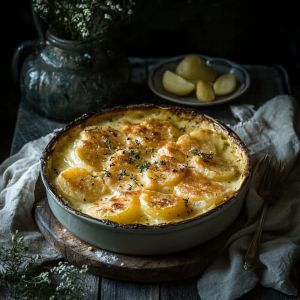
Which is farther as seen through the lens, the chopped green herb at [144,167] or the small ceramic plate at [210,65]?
the small ceramic plate at [210,65]

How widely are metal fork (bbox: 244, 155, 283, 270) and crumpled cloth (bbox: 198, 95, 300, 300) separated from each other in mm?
27

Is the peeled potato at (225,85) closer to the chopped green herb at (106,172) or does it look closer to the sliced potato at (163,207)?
the chopped green herb at (106,172)

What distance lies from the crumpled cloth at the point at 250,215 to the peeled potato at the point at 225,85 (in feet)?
0.88

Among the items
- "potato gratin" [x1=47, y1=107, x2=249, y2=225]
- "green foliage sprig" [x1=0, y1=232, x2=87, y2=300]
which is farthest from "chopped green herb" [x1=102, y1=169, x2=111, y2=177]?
"green foliage sprig" [x1=0, y1=232, x2=87, y2=300]

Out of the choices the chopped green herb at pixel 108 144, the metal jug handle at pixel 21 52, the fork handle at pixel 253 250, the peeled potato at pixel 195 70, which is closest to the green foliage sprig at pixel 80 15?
the metal jug handle at pixel 21 52

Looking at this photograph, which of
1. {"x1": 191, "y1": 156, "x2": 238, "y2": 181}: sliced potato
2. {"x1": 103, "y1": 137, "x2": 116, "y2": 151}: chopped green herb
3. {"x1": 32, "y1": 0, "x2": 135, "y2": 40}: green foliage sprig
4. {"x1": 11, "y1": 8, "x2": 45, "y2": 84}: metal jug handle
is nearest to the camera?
{"x1": 191, "y1": 156, "x2": 238, "y2": 181}: sliced potato

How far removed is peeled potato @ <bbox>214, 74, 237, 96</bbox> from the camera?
341cm

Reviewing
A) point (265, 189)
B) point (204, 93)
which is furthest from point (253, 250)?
point (204, 93)

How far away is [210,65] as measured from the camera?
12.0 feet

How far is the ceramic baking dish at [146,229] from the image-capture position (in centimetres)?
224

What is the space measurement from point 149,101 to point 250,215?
3.80ft

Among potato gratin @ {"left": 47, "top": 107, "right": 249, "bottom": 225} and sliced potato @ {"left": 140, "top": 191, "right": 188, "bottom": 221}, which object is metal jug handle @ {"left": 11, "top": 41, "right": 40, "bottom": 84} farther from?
sliced potato @ {"left": 140, "top": 191, "right": 188, "bottom": 221}

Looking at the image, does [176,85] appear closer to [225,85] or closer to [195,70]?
[195,70]

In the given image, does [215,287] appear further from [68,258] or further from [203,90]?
[203,90]
